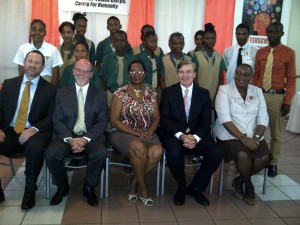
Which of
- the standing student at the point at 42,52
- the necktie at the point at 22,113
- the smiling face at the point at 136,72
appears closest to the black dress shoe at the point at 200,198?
the smiling face at the point at 136,72

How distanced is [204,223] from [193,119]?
1016 mm

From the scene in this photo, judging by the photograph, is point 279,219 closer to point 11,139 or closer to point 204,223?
point 204,223

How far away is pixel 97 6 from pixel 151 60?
2.16 meters

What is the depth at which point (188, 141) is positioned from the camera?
3117mm

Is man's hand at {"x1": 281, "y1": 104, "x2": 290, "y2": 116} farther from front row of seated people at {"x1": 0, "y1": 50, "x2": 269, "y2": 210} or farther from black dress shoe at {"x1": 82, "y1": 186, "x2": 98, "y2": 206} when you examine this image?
black dress shoe at {"x1": 82, "y1": 186, "x2": 98, "y2": 206}

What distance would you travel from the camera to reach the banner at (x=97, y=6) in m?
5.42

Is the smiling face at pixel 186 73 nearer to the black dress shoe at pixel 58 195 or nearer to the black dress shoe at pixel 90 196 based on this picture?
the black dress shoe at pixel 90 196

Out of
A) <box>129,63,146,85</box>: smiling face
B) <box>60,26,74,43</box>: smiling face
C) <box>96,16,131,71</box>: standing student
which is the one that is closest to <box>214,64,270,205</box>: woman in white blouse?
<box>129,63,146,85</box>: smiling face

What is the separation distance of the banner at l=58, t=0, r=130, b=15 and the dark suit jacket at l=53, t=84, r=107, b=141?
8.98 ft

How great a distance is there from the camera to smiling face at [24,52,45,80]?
121 inches

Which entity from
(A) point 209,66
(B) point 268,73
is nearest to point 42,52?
(A) point 209,66

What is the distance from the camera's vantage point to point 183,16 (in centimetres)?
600

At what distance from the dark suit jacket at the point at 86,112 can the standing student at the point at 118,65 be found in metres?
0.63

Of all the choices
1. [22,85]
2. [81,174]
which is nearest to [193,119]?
[81,174]
